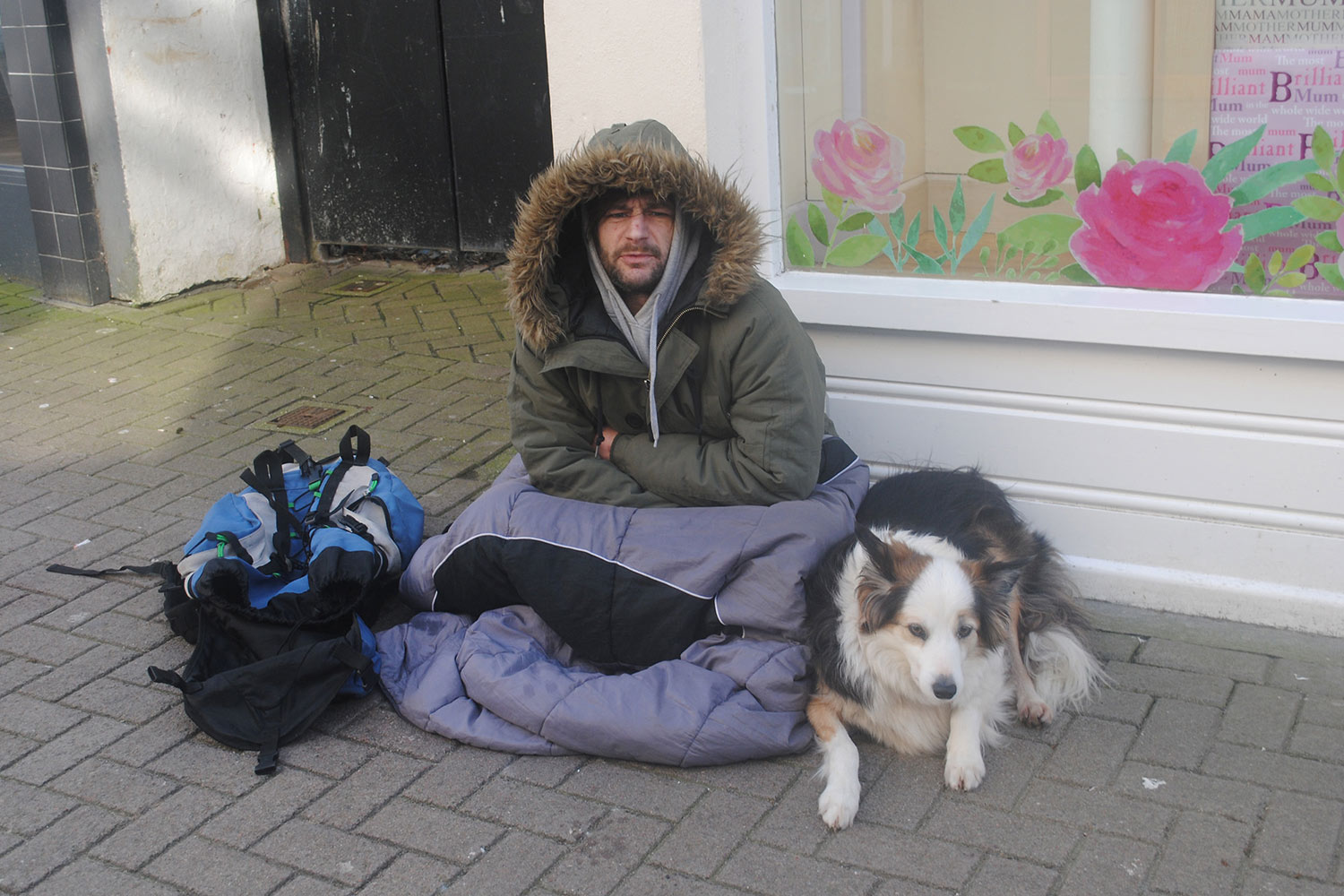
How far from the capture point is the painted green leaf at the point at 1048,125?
388 centimetres

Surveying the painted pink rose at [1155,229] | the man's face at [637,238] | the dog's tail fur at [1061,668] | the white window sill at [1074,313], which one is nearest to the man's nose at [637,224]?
the man's face at [637,238]

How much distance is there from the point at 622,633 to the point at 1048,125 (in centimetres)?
211

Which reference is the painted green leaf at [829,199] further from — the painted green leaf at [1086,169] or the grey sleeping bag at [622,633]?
the grey sleeping bag at [622,633]

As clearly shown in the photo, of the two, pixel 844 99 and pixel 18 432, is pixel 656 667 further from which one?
pixel 18 432

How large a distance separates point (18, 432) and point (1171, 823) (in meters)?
5.15

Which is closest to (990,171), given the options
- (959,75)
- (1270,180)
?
(959,75)

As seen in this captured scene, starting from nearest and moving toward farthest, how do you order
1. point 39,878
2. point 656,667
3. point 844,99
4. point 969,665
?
point 39,878 < point 969,665 < point 656,667 < point 844,99

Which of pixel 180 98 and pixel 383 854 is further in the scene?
pixel 180 98

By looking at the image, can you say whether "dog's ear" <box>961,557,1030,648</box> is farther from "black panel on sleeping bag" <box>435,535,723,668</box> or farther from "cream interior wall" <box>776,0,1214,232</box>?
"cream interior wall" <box>776,0,1214,232</box>

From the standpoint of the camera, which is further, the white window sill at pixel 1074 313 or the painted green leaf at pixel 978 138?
the painted green leaf at pixel 978 138

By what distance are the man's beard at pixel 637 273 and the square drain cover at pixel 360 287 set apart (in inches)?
166

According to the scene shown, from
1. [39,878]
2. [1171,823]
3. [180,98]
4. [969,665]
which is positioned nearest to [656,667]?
[969,665]

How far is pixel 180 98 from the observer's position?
7246mm

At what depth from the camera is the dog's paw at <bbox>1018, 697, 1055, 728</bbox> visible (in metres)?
3.30
